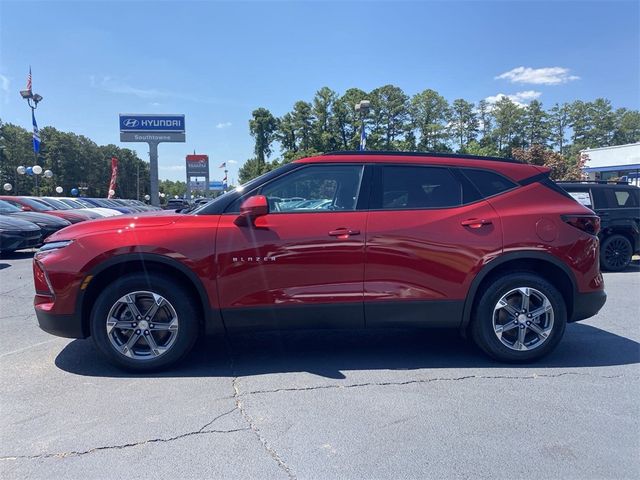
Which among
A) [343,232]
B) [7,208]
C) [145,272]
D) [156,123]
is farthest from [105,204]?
[343,232]

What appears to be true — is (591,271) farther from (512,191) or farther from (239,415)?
(239,415)

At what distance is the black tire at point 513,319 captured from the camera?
4062 millimetres

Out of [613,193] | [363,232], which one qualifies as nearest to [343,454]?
[363,232]

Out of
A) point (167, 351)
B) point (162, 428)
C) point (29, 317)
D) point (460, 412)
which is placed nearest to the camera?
point (162, 428)

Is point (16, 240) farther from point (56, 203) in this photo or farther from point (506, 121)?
point (506, 121)

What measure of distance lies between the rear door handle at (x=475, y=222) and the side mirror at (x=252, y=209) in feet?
5.83

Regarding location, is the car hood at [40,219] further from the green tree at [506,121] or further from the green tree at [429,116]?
the green tree at [506,121]

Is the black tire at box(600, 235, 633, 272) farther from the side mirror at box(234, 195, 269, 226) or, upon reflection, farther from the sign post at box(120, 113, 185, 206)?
the sign post at box(120, 113, 185, 206)

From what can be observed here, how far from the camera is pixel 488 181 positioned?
168 inches

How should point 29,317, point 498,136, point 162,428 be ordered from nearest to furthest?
point 162,428 < point 29,317 < point 498,136

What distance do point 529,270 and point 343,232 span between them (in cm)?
183

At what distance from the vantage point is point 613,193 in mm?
9805

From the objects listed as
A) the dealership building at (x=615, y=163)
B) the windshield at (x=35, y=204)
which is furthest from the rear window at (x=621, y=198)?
the dealership building at (x=615, y=163)

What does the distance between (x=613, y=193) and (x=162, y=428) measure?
10352 millimetres
